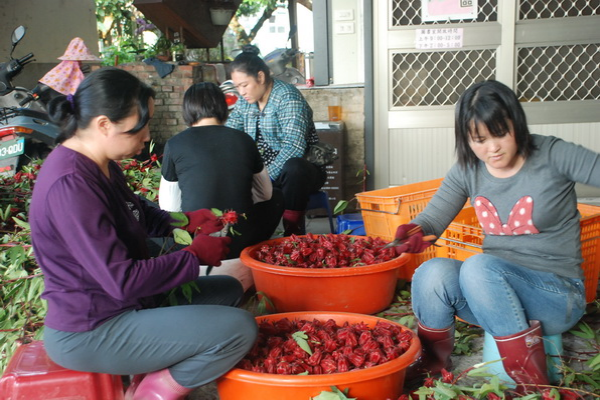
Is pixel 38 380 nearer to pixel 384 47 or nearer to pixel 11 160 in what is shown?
pixel 11 160

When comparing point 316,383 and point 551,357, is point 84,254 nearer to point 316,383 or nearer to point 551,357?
point 316,383

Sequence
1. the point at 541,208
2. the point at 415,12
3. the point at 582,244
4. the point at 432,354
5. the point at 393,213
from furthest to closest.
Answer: the point at 415,12, the point at 393,213, the point at 582,244, the point at 432,354, the point at 541,208

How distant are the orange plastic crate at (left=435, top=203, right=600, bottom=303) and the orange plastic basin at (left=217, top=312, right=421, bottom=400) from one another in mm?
876

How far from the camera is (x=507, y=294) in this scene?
1884mm

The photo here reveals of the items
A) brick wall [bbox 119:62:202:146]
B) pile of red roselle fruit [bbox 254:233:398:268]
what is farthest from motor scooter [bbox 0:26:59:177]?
pile of red roselle fruit [bbox 254:233:398:268]

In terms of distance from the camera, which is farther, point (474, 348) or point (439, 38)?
point (439, 38)

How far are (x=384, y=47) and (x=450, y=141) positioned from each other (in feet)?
3.47

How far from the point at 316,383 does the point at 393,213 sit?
1519 millimetres

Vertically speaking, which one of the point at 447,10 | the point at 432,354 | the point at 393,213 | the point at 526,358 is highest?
the point at 447,10

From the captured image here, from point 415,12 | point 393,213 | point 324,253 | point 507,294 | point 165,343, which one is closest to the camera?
point 165,343

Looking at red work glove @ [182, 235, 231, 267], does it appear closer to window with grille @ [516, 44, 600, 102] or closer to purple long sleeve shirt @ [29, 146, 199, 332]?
purple long sleeve shirt @ [29, 146, 199, 332]

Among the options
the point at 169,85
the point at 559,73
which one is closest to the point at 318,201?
the point at 559,73

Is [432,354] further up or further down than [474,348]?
further up

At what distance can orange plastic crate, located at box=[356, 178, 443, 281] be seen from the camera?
10.0 feet
